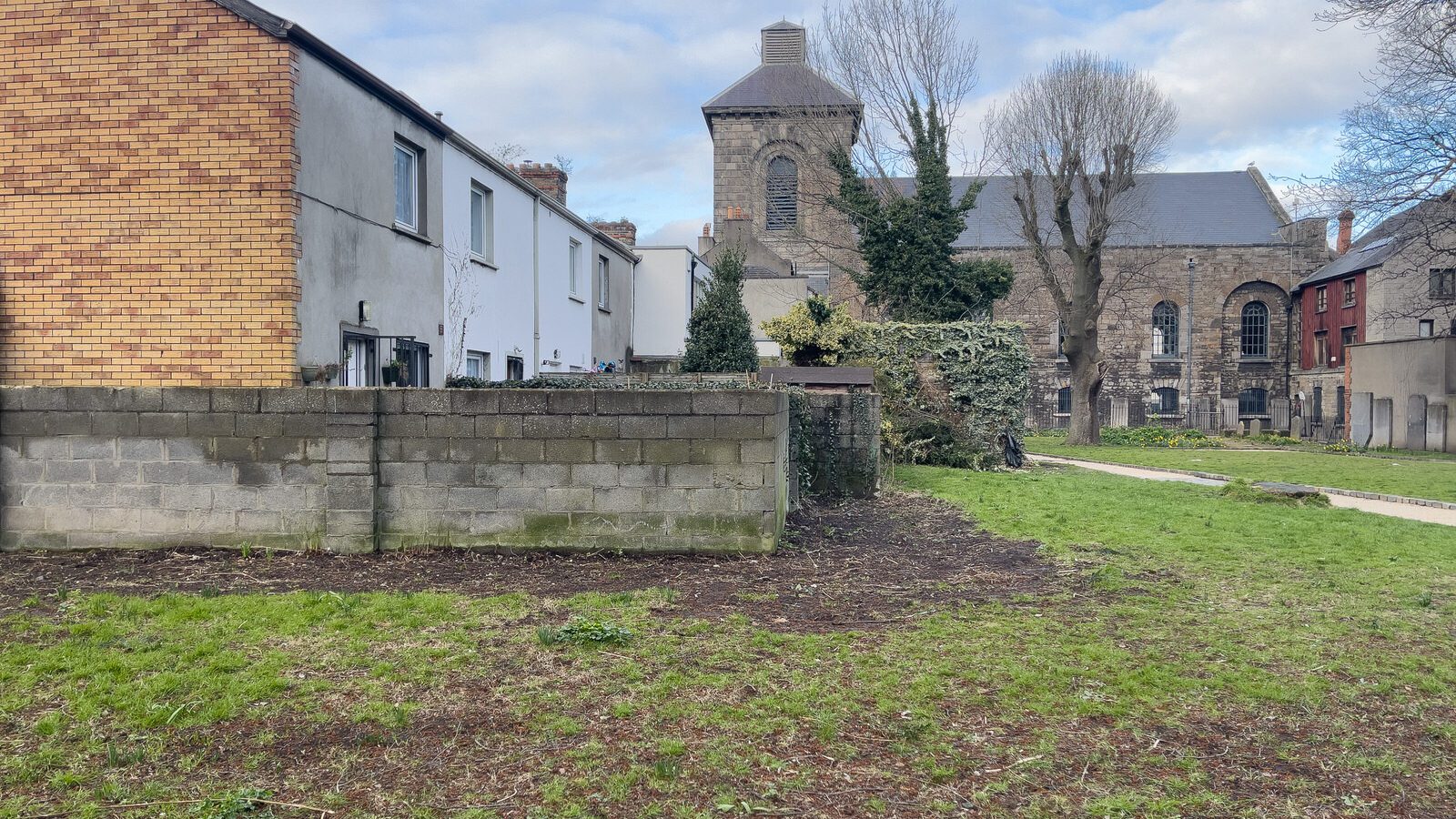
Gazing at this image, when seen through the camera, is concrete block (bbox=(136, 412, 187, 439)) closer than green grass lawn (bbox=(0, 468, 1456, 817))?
No

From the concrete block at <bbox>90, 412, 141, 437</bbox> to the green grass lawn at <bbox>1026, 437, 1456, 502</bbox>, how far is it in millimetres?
15985

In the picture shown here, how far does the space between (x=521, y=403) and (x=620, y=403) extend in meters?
0.78

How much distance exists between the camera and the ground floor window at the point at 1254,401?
48.1 meters

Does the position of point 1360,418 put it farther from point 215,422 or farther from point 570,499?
point 215,422

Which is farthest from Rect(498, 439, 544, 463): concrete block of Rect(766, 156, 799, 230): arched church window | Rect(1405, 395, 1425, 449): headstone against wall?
Rect(766, 156, 799, 230): arched church window

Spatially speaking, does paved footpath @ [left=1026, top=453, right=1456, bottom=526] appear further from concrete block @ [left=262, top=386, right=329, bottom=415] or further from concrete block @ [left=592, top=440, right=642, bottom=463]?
concrete block @ [left=262, top=386, right=329, bottom=415]

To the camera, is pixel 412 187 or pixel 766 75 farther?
pixel 766 75

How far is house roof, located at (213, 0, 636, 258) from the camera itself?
9117mm

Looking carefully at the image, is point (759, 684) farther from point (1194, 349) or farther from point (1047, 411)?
point (1194, 349)

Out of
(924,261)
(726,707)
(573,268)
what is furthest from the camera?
(924,261)

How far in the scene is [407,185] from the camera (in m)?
13.2

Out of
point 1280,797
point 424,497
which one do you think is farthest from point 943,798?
point 424,497

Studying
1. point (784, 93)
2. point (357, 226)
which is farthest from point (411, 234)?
point (784, 93)

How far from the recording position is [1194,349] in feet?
156
